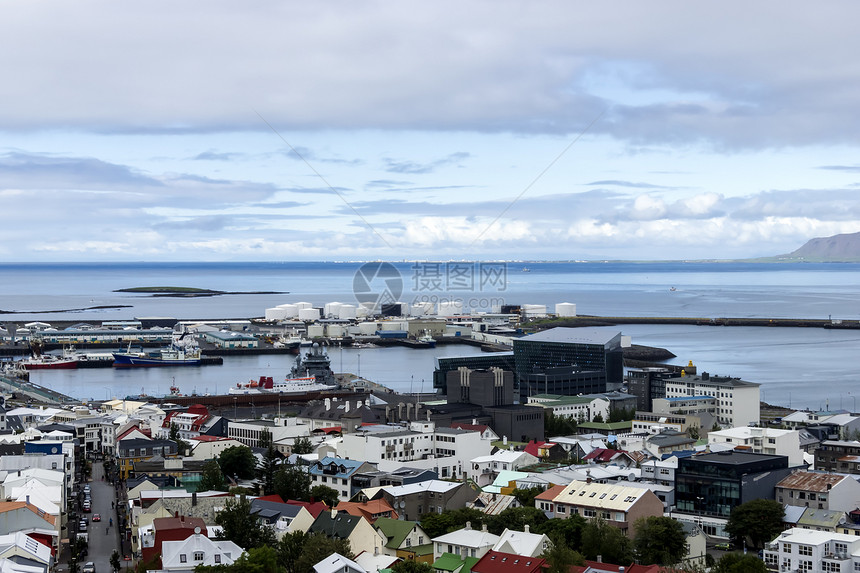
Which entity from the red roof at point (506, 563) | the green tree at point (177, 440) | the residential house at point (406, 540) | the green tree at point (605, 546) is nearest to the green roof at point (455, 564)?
the red roof at point (506, 563)

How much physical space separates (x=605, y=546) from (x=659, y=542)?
2.48 ft

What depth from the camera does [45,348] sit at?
53.2 m

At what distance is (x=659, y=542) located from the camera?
13742 mm

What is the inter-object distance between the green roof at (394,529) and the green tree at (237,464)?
4.61 meters

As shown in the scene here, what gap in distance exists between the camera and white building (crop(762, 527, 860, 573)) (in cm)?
1297

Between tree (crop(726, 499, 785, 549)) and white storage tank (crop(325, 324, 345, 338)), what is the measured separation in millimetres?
45313

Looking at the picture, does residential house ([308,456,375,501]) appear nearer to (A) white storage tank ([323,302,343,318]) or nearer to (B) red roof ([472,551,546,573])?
(B) red roof ([472,551,546,573])

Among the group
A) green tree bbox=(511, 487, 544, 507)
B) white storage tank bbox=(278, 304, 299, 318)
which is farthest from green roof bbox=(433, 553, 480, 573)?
white storage tank bbox=(278, 304, 299, 318)

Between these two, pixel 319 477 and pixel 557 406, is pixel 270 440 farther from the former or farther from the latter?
pixel 557 406

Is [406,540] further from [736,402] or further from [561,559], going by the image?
[736,402]

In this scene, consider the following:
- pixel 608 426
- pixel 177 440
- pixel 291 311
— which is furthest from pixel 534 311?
pixel 177 440

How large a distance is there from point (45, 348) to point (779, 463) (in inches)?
1674

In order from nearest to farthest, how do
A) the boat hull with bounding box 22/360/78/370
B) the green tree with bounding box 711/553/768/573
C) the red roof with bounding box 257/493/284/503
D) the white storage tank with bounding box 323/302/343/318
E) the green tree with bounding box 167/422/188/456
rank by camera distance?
the green tree with bounding box 711/553/768/573 < the red roof with bounding box 257/493/284/503 < the green tree with bounding box 167/422/188/456 < the boat hull with bounding box 22/360/78/370 < the white storage tank with bounding box 323/302/343/318

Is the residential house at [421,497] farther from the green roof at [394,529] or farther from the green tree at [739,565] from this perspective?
the green tree at [739,565]
